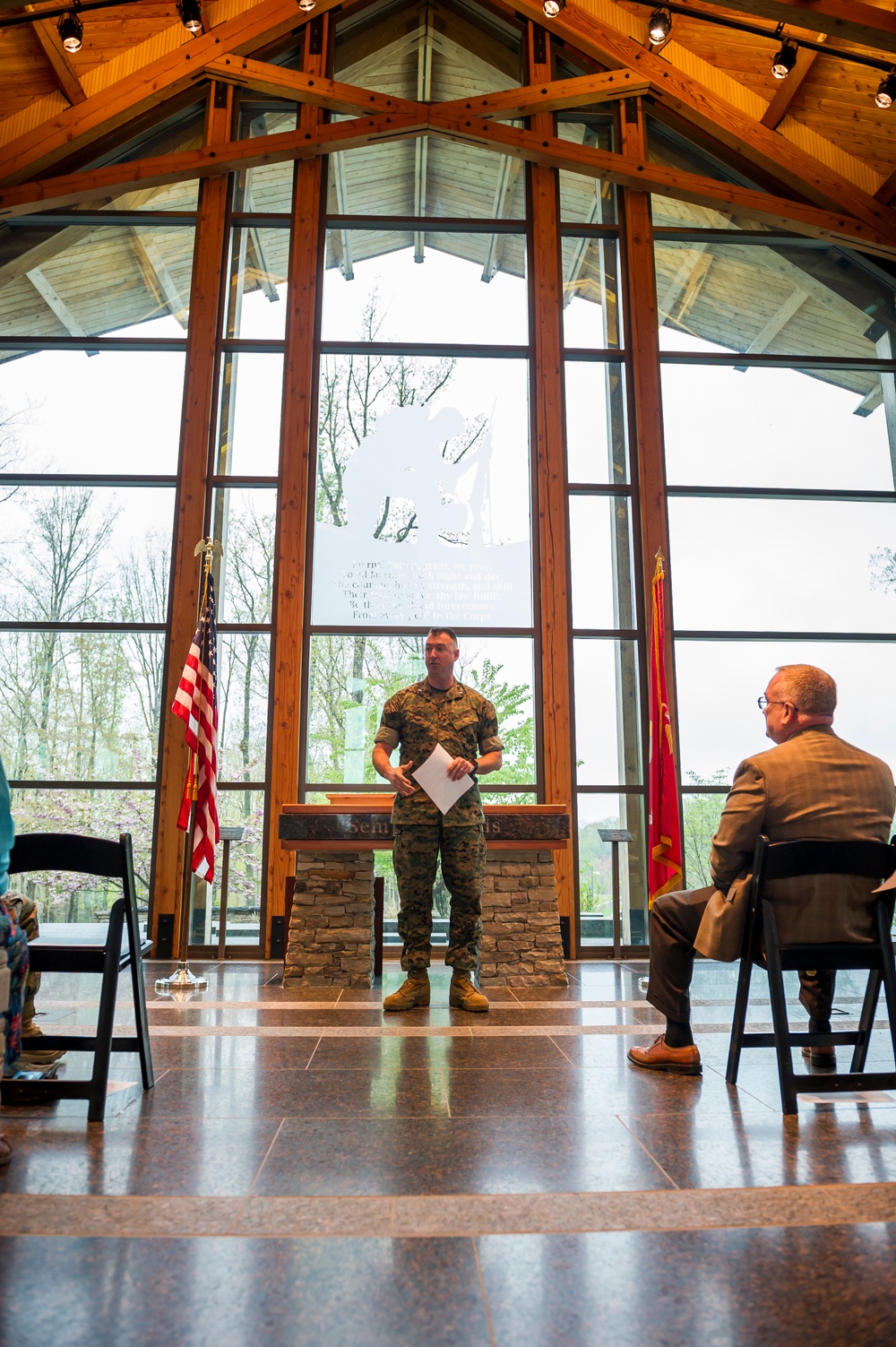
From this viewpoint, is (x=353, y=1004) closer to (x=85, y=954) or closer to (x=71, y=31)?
(x=85, y=954)

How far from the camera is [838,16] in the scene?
527cm

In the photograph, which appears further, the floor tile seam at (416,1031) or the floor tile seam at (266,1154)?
the floor tile seam at (416,1031)

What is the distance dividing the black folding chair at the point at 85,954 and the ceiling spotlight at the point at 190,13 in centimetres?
593

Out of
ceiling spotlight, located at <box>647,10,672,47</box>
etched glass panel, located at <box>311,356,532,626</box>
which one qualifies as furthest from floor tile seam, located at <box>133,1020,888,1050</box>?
ceiling spotlight, located at <box>647,10,672,47</box>

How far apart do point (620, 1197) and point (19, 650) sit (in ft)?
20.1

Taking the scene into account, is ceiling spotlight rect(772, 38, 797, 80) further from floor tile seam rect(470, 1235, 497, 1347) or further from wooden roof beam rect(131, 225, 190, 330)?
floor tile seam rect(470, 1235, 497, 1347)

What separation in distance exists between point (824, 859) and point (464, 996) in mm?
1952

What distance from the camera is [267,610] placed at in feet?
22.6

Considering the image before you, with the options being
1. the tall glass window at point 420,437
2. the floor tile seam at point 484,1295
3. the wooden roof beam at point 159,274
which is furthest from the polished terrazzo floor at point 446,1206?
the wooden roof beam at point 159,274

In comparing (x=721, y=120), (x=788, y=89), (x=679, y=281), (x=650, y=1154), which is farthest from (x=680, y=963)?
(x=788, y=89)

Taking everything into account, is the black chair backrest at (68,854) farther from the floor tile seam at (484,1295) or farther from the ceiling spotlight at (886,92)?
the ceiling spotlight at (886,92)

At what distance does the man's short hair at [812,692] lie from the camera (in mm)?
2934

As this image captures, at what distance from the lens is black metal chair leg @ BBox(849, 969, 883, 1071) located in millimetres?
2881

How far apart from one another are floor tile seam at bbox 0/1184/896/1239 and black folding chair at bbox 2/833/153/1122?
24.9 inches
